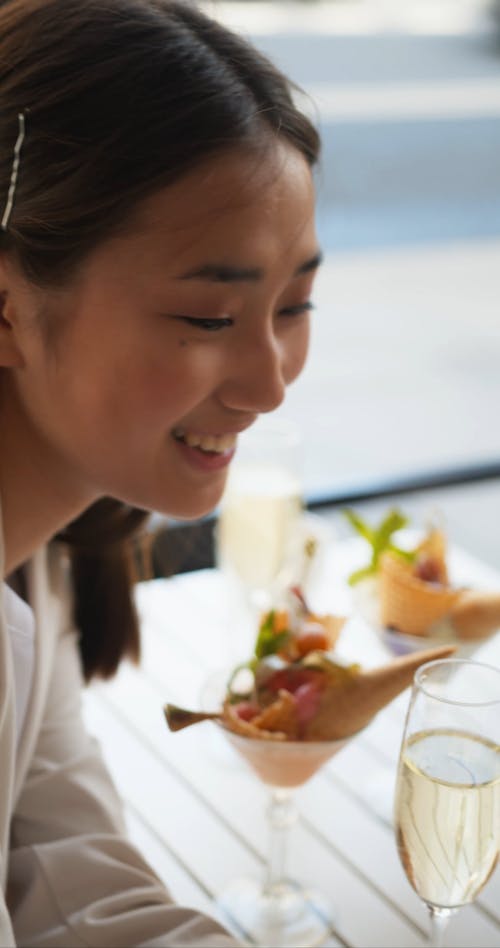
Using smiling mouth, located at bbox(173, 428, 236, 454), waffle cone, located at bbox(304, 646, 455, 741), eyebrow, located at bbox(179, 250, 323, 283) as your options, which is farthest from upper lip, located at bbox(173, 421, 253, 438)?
waffle cone, located at bbox(304, 646, 455, 741)

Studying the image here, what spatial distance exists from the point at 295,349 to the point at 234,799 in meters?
0.47

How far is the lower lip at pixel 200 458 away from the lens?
102 cm

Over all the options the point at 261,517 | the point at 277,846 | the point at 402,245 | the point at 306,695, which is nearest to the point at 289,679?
the point at 306,695

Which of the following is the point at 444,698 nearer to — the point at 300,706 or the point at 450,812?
the point at 450,812

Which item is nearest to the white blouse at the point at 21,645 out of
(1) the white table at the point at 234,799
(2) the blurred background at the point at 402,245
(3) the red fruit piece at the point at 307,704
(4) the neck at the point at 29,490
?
(4) the neck at the point at 29,490

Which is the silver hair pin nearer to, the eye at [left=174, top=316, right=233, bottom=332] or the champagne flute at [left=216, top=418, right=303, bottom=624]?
the eye at [left=174, top=316, right=233, bottom=332]

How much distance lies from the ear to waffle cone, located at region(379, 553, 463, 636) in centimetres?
50

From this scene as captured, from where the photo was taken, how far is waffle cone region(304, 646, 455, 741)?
103 centimetres

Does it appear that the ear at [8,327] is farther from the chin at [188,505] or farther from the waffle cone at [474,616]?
the waffle cone at [474,616]

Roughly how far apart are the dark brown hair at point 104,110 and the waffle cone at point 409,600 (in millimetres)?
530

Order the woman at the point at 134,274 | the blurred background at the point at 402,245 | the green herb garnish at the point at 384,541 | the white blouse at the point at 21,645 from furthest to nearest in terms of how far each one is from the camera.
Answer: the blurred background at the point at 402,245
the green herb garnish at the point at 384,541
the white blouse at the point at 21,645
the woman at the point at 134,274

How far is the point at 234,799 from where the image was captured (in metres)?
1.26

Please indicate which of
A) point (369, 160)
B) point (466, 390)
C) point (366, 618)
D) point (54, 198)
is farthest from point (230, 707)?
point (369, 160)

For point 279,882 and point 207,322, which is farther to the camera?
point 279,882
